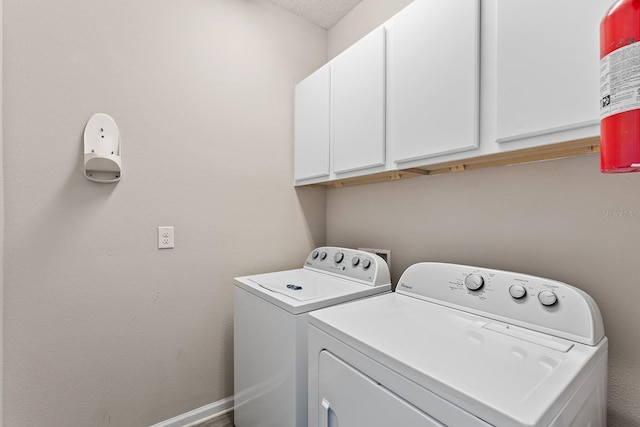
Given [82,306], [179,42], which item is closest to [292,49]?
[179,42]

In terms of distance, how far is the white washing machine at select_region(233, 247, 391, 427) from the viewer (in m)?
1.16

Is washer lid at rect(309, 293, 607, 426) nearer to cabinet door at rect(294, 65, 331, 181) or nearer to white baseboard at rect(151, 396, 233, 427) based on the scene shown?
cabinet door at rect(294, 65, 331, 181)

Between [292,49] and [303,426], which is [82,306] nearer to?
[303,426]

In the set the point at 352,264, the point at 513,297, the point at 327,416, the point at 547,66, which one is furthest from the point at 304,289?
the point at 547,66

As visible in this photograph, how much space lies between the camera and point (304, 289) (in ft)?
4.66

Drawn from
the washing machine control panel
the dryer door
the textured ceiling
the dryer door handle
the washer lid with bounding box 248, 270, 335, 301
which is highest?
the textured ceiling

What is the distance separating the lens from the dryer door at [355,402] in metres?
0.72

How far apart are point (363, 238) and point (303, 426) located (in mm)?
1082

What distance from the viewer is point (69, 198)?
137 centimetres

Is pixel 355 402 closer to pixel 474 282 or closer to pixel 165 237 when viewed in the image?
pixel 474 282

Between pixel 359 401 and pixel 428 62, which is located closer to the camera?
pixel 359 401

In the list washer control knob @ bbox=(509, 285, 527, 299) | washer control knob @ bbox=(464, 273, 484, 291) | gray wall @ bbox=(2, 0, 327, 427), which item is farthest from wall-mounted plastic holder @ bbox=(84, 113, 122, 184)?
washer control knob @ bbox=(509, 285, 527, 299)

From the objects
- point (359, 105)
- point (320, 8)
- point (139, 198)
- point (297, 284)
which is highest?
point (320, 8)

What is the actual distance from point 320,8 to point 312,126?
2.80 feet
